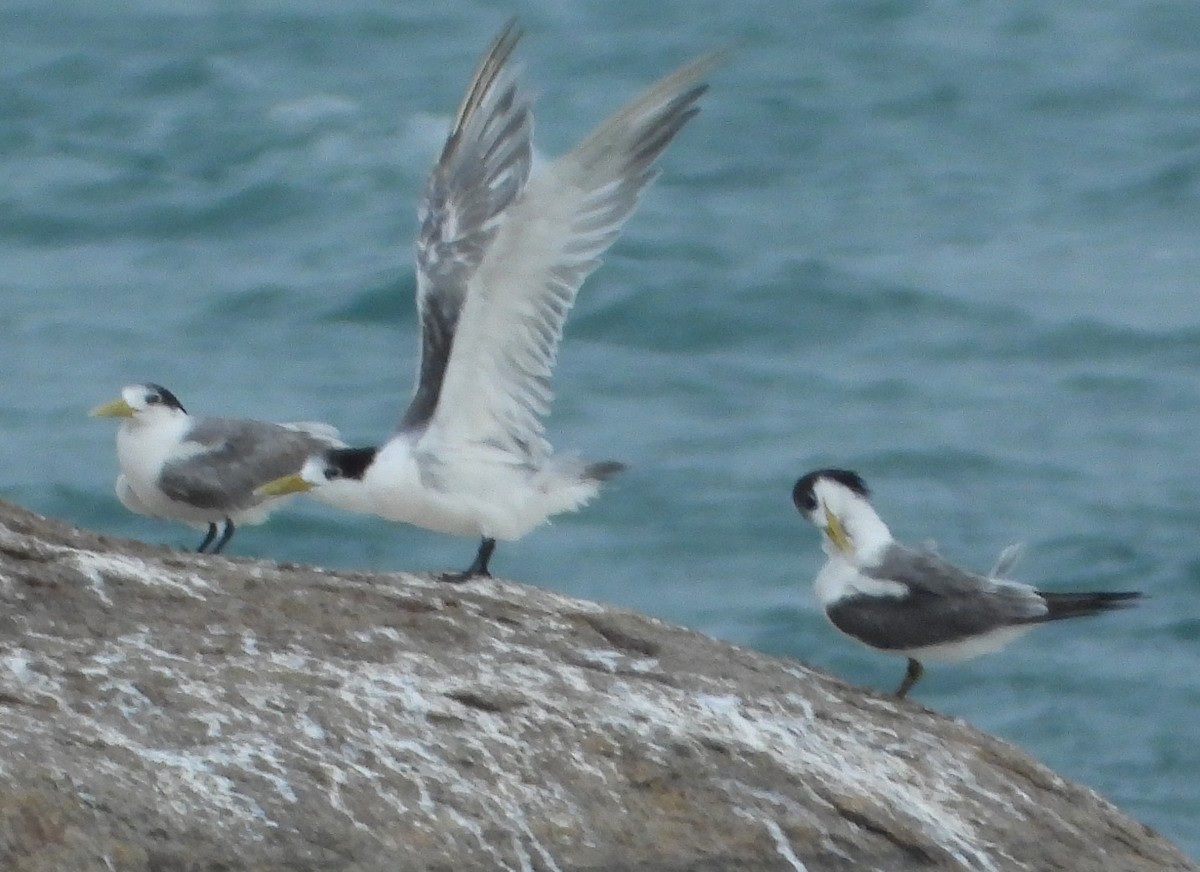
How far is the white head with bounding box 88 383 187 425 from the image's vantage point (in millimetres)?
10398

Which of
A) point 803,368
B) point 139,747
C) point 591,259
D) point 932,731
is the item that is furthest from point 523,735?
point 803,368

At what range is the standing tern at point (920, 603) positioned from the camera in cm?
852

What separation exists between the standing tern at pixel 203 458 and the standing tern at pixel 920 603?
2.42 metres

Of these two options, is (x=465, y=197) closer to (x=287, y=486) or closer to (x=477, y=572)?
(x=287, y=486)

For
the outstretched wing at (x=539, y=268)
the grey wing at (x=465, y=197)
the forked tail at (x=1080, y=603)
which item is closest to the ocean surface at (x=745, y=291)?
the grey wing at (x=465, y=197)

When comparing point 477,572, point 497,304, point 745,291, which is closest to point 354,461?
point 477,572

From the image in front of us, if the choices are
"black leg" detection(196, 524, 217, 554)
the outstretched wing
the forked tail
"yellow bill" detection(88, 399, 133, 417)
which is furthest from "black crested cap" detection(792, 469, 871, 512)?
"yellow bill" detection(88, 399, 133, 417)

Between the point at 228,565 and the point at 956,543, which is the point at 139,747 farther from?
the point at 956,543

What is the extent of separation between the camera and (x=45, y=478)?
18781mm

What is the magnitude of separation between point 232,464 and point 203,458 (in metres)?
0.12

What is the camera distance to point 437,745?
6555 mm

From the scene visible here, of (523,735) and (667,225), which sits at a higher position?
(667,225)

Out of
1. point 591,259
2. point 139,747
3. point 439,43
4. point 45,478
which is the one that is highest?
point 439,43

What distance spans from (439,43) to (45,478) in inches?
495
